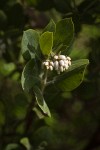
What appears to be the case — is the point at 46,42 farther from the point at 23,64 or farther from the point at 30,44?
the point at 23,64

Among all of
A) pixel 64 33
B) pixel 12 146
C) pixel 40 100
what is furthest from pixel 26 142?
pixel 64 33

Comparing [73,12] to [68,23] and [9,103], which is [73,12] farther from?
[9,103]

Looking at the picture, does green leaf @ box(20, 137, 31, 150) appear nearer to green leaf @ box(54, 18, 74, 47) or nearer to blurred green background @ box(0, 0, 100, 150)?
blurred green background @ box(0, 0, 100, 150)

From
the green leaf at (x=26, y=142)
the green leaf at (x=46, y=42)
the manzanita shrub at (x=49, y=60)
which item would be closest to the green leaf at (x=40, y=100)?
the manzanita shrub at (x=49, y=60)

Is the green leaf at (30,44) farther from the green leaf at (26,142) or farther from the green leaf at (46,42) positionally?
the green leaf at (26,142)

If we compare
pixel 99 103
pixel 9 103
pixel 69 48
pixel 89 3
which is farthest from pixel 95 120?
pixel 69 48

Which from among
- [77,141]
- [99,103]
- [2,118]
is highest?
[2,118]
